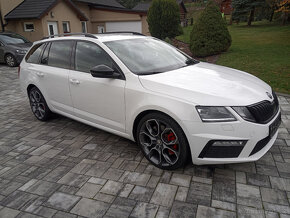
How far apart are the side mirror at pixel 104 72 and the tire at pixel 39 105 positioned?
2088 mm

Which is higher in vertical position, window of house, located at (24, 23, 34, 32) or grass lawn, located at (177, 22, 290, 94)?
window of house, located at (24, 23, 34, 32)

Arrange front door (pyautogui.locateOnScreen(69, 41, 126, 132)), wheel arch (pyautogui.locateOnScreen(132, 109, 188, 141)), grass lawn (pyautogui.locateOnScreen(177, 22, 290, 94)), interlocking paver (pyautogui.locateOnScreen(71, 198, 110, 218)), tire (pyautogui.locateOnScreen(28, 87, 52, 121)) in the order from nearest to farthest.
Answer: interlocking paver (pyautogui.locateOnScreen(71, 198, 110, 218)) → wheel arch (pyautogui.locateOnScreen(132, 109, 188, 141)) → front door (pyautogui.locateOnScreen(69, 41, 126, 132)) → tire (pyautogui.locateOnScreen(28, 87, 52, 121)) → grass lawn (pyautogui.locateOnScreen(177, 22, 290, 94))

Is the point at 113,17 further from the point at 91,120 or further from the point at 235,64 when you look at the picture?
the point at 91,120

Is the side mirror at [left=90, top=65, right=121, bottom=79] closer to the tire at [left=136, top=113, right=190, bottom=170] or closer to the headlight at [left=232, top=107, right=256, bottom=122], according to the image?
the tire at [left=136, top=113, right=190, bottom=170]

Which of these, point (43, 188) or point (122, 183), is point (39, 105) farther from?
point (122, 183)

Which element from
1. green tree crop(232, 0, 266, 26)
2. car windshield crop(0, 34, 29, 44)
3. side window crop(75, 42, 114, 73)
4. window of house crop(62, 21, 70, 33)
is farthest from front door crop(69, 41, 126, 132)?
green tree crop(232, 0, 266, 26)

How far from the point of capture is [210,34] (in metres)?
10.4

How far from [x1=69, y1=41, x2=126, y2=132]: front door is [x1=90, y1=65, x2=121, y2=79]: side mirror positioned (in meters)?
0.08

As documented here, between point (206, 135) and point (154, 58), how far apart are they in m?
1.57

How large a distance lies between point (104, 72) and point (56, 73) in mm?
1446

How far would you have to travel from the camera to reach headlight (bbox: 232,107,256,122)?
2.49m

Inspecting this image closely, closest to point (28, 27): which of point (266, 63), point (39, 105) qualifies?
point (39, 105)

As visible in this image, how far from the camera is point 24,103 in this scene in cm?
638

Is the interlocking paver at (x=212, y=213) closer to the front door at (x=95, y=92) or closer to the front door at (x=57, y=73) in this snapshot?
the front door at (x=95, y=92)
